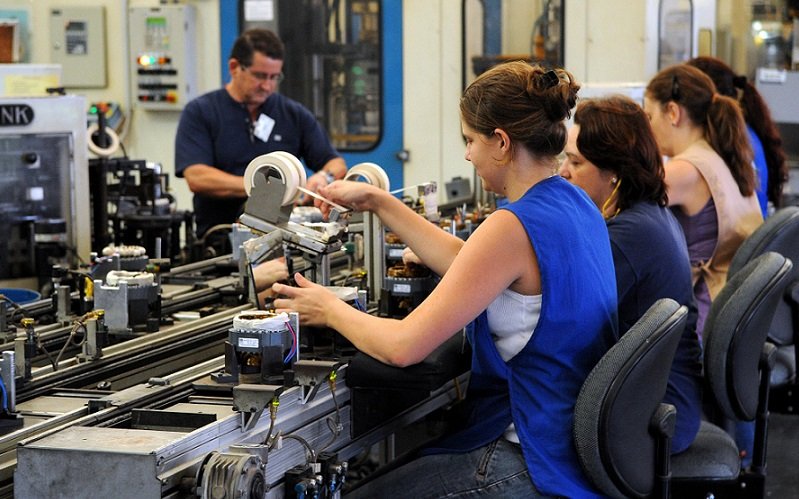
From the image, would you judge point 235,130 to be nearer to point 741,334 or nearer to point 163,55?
point 163,55

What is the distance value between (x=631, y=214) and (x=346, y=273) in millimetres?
796

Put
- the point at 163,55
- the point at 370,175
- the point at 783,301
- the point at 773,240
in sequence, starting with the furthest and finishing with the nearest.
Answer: the point at 163,55, the point at 783,301, the point at 773,240, the point at 370,175

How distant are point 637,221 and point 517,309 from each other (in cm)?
52

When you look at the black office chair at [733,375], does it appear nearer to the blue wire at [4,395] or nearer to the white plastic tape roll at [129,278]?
the white plastic tape roll at [129,278]

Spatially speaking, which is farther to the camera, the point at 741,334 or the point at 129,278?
the point at 741,334

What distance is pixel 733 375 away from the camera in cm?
242

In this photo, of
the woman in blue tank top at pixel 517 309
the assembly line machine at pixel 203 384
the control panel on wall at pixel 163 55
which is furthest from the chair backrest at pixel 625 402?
the control panel on wall at pixel 163 55

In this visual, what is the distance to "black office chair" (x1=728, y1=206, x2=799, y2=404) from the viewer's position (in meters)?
2.95

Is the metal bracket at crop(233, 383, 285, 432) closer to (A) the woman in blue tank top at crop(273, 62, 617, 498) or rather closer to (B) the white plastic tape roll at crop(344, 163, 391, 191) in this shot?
(A) the woman in blue tank top at crop(273, 62, 617, 498)

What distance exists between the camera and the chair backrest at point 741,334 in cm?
240

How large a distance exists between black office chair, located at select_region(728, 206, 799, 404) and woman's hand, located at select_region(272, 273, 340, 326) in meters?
1.38

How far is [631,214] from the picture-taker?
230 cm

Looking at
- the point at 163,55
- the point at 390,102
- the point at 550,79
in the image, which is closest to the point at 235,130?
the point at 390,102

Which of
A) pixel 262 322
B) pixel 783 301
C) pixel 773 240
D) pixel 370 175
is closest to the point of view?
pixel 262 322
